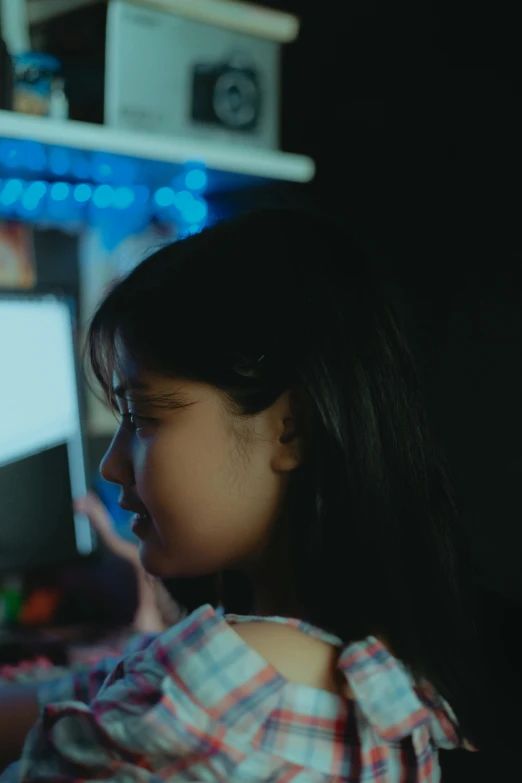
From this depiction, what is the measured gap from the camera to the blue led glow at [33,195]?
121 centimetres

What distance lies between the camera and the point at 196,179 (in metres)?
1.21

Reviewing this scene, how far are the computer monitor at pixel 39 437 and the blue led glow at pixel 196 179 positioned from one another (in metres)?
0.28

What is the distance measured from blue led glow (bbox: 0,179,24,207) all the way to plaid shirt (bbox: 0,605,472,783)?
2.67 ft

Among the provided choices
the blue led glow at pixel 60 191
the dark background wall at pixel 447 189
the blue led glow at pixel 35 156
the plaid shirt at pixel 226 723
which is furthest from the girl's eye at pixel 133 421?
the blue led glow at pixel 60 191

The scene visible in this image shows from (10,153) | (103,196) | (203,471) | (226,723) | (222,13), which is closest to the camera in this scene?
(226,723)

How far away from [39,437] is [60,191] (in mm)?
405

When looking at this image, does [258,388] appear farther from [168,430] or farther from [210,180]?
[210,180]

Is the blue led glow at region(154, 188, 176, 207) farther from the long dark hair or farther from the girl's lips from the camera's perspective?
the girl's lips

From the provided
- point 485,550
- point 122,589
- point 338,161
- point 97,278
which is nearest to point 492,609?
point 485,550

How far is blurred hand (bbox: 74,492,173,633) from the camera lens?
1183mm

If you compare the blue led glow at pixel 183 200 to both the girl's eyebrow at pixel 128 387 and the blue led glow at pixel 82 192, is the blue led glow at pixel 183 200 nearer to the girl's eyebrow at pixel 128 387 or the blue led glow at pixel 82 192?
the blue led glow at pixel 82 192

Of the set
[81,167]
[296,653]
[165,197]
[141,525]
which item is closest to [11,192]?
[81,167]

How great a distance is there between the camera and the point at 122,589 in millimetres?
1240

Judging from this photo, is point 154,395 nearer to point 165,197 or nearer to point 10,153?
point 10,153
